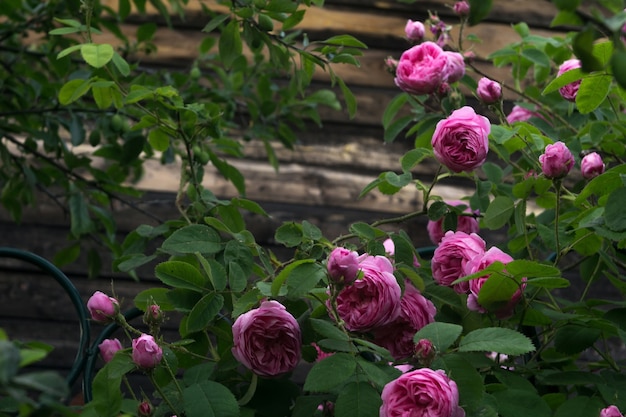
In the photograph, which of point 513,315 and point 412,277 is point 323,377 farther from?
point 513,315

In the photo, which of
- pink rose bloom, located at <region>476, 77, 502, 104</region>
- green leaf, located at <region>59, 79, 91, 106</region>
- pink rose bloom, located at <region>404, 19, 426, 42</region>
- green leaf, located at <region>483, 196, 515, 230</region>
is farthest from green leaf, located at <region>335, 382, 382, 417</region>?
pink rose bloom, located at <region>404, 19, 426, 42</region>

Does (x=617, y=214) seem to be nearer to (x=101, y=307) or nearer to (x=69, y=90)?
(x=101, y=307)

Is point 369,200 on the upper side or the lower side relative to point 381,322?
lower

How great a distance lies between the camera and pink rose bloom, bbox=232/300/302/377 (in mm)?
792

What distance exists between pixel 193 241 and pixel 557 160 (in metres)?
0.38

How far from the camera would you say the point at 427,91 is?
3.69ft

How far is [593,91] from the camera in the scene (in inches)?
35.7

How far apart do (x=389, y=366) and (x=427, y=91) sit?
44 centimetres

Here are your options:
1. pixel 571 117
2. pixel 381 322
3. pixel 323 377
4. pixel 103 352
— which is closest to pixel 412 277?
pixel 381 322

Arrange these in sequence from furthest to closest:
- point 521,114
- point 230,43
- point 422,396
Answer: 1. point 521,114
2. point 230,43
3. point 422,396

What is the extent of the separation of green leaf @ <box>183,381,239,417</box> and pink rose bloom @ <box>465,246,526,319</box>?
0.27 meters

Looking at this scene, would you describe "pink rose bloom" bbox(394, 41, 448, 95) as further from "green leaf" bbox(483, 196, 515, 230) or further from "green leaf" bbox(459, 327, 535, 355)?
"green leaf" bbox(459, 327, 535, 355)

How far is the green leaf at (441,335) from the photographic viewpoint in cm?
76

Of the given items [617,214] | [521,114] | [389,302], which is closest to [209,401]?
[389,302]
